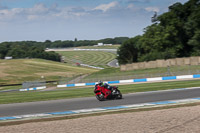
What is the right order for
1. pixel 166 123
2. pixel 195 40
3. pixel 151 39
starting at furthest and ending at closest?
pixel 151 39 < pixel 195 40 < pixel 166 123

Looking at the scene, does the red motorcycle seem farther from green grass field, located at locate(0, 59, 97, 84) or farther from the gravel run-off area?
green grass field, located at locate(0, 59, 97, 84)

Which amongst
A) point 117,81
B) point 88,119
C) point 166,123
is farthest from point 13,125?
point 117,81

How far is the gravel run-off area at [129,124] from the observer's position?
947 centimetres

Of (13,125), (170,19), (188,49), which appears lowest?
(13,125)

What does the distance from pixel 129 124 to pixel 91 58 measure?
146m

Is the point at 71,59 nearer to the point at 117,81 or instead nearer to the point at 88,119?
the point at 117,81

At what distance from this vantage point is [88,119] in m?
12.0

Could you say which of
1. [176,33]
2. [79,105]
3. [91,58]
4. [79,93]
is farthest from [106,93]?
[91,58]

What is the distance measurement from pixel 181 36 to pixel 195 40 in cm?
844

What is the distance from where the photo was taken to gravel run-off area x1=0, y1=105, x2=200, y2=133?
31.1 feet

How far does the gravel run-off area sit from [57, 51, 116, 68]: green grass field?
123m

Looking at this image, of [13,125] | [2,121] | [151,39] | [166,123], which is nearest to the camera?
[166,123]

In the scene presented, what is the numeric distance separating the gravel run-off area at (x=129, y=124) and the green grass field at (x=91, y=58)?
122639mm

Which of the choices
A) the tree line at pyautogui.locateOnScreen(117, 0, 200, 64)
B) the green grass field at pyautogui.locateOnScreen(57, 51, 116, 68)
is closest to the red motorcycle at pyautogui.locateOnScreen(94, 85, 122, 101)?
the tree line at pyautogui.locateOnScreen(117, 0, 200, 64)
